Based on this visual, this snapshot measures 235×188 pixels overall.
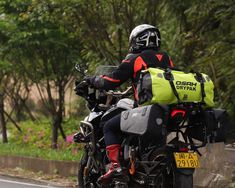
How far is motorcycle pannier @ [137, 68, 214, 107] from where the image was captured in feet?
20.5

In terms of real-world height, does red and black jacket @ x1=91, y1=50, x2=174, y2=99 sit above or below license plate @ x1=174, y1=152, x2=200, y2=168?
above

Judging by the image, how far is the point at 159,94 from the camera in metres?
6.24

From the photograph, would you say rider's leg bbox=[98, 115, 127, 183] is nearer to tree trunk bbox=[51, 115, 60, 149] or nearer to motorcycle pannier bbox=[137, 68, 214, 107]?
motorcycle pannier bbox=[137, 68, 214, 107]

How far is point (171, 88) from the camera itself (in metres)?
6.27

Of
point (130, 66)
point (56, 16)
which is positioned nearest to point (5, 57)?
point (56, 16)

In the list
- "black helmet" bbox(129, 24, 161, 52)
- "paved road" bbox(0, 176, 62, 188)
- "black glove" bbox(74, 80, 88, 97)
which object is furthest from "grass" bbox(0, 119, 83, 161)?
"black helmet" bbox(129, 24, 161, 52)

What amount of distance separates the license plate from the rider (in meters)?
0.78

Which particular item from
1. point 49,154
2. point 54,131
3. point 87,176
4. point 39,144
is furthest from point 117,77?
point 39,144

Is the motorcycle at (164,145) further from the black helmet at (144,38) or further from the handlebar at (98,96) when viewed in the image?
the black helmet at (144,38)

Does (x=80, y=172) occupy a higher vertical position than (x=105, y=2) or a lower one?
lower

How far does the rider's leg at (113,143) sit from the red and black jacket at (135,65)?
43cm

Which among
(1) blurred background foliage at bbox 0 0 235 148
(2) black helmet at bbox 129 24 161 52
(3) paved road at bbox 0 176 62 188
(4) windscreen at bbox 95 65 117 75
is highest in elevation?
(1) blurred background foliage at bbox 0 0 235 148

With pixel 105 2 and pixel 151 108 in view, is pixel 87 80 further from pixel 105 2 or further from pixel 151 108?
pixel 105 2

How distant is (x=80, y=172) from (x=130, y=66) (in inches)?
70.7
